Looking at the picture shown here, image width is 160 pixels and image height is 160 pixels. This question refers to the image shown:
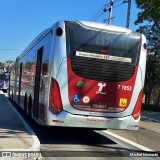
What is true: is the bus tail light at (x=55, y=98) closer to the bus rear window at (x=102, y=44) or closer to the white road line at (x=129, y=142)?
the bus rear window at (x=102, y=44)

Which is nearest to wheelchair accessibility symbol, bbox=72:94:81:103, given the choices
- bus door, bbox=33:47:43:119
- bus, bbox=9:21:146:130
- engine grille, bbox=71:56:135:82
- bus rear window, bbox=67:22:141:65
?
bus, bbox=9:21:146:130

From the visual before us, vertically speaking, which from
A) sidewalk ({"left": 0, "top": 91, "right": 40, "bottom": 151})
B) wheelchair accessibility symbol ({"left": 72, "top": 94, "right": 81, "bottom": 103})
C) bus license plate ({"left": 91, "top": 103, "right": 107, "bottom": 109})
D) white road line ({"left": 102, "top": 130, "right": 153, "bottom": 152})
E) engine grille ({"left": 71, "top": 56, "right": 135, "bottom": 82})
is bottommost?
white road line ({"left": 102, "top": 130, "right": 153, "bottom": 152})

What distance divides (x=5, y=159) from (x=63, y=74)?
12.4ft

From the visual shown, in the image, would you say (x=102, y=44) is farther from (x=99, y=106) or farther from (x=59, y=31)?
(x=99, y=106)

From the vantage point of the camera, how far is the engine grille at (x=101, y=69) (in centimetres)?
1143

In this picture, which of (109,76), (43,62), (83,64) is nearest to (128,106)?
(109,76)

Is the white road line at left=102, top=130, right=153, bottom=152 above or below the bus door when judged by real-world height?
below

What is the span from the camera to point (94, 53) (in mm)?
11578

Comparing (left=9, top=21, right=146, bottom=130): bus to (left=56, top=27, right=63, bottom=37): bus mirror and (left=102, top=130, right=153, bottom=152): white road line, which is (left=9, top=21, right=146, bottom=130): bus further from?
(left=102, top=130, right=153, bottom=152): white road line

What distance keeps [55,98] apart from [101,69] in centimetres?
153

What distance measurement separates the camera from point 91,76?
455 inches

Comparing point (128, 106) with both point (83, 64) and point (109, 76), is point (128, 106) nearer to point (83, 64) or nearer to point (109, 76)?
point (109, 76)

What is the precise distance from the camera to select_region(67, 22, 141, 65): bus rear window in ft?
37.5

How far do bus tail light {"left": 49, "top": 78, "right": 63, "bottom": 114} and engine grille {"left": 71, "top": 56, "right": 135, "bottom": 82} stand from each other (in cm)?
66
